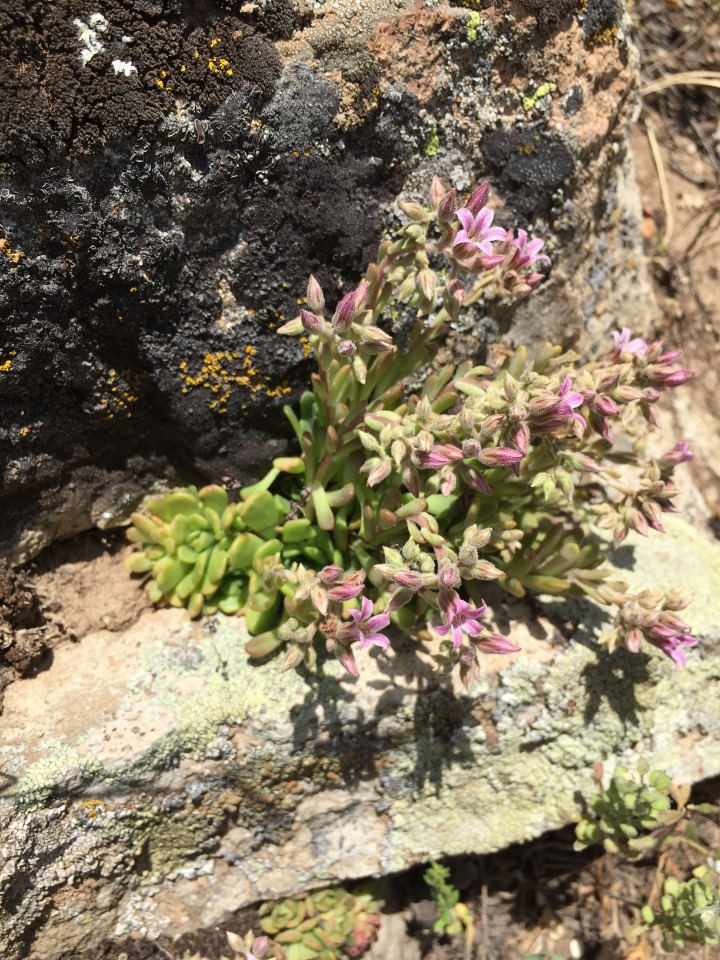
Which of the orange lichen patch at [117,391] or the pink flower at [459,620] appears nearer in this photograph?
the pink flower at [459,620]

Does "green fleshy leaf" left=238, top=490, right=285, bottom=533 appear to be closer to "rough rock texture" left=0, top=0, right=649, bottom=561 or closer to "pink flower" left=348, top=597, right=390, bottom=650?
"rough rock texture" left=0, top=0, right=649, bottom=561

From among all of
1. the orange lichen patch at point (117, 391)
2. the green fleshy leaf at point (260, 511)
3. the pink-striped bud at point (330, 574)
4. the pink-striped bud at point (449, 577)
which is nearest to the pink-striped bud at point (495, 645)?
the pink-striped bud at point (449, 577)

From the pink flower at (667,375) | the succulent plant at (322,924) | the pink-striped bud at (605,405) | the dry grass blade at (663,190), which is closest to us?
the pink-striped bud at (605,405)

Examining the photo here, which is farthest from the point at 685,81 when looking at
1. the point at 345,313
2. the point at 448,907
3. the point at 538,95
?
the point at 448,907

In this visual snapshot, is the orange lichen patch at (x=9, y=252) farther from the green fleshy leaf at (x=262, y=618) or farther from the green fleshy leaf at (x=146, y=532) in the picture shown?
the green fleshy leaf at (x=262, y=618)

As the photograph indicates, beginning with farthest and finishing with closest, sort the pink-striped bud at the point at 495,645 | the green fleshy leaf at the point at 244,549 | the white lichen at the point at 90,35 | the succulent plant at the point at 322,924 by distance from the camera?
the succulent plant at the point at 322,924 → the green fleshy leaf at the point at 244,549 → the pink-striped bud at the point at 495,645 → the white lichen at the point at 90,35

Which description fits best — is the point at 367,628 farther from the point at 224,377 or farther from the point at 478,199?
the point at 478,199

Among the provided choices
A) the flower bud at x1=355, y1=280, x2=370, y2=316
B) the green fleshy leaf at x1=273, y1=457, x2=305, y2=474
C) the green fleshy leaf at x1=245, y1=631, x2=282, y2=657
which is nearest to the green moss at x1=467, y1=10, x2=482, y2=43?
the flower bud at x1=355, y1=280, x2=370, y2=316

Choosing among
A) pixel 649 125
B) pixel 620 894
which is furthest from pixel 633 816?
pixel 649 125
